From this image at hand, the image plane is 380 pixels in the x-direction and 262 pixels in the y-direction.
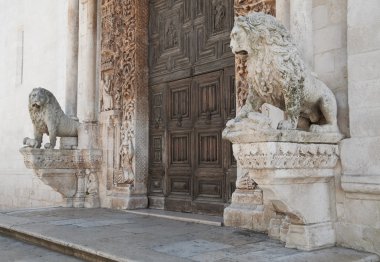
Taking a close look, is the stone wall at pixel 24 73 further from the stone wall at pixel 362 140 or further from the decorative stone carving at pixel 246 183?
the stone wall at pixel 362 140

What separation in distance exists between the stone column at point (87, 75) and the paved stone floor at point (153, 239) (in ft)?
5.42

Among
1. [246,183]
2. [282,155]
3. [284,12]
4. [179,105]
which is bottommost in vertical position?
[246,183]

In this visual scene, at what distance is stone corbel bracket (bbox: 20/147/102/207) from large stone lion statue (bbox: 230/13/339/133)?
4.20 m

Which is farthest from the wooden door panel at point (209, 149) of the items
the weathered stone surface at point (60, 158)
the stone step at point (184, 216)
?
the weathered stone surface at point (60, 158)

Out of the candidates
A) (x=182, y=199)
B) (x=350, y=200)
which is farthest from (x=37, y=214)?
(x=350, y=200)

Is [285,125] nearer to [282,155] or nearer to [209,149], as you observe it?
[282,155]

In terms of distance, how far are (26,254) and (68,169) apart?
3065 millimetres

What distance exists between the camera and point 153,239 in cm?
421

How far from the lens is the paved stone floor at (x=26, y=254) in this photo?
4.04 m

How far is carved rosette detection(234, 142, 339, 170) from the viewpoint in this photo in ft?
10.6

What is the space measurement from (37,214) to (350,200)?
14.8 feet

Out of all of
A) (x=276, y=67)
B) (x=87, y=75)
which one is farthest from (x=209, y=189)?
(x=87, y=75)

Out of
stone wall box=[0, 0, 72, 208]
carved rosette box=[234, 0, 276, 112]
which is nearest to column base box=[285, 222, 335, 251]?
carved rosette box=[234, 0, 276, 112]

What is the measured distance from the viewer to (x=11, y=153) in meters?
11.0
